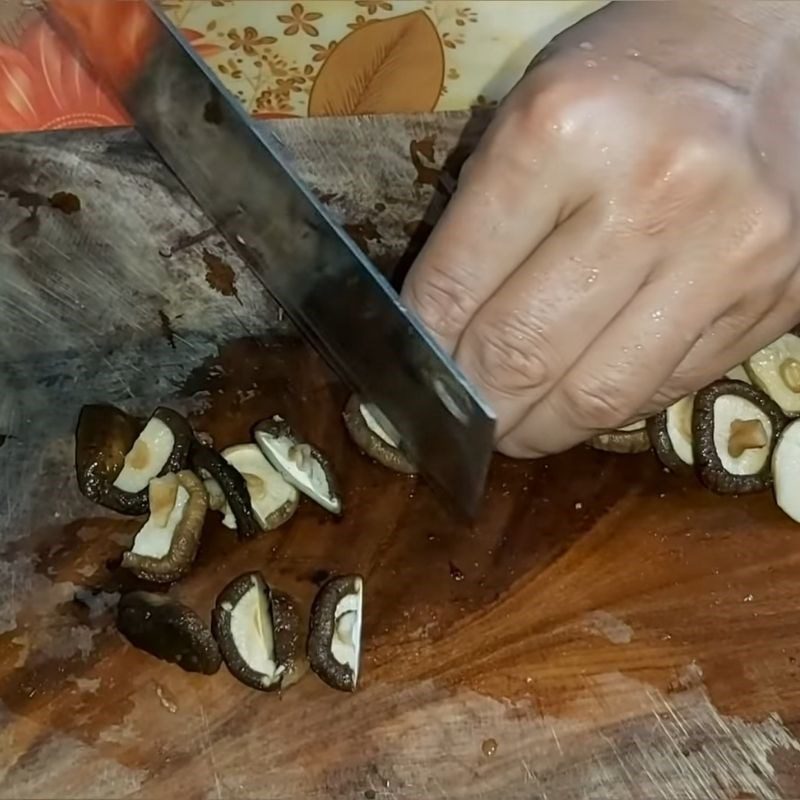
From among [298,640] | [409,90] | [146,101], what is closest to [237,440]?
[298,640]

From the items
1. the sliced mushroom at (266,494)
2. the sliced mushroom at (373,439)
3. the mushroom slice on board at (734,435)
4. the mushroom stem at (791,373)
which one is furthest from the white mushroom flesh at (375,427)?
the mushroom stem at (791,373)

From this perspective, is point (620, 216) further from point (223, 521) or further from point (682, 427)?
point (223, 521)

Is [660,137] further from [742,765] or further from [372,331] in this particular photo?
[742,765]

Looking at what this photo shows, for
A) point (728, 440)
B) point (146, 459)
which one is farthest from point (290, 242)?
point (728, 440)

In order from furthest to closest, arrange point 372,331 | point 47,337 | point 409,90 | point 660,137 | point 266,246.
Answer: point 409,90 → point 47,337 → point 266,246 → point 372,331 → point 660,137

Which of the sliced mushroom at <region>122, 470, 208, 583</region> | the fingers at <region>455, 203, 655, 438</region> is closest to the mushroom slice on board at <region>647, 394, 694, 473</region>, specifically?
the fingers at <region>455, 203, 655, 438</region>

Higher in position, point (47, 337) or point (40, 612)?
point (47, 337)

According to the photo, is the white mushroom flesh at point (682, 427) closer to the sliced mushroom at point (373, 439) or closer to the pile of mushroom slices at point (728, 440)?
the pile of mushroom slices at point (728, 440)

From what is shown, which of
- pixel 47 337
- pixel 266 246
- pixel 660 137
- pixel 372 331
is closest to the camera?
pixel 660 137

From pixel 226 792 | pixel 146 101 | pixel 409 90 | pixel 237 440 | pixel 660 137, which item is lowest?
pixel 226 792
